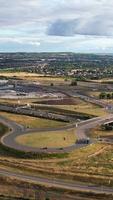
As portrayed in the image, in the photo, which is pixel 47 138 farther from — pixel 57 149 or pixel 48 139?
pixel 57 149

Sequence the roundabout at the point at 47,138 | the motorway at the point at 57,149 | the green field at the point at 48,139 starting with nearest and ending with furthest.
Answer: the motorway at the point at 57,149, the roundabout at the point at 47,138, the green field at the point at 48,139

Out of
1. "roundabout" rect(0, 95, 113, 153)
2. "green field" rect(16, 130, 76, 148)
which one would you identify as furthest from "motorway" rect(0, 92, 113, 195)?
"green field" rect(16, 130, 76, 148)

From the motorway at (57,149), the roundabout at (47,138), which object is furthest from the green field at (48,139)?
the motorway at (57,149)

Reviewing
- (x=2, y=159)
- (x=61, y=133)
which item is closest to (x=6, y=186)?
(x=2, y=159)

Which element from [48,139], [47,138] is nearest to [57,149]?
[48,139]

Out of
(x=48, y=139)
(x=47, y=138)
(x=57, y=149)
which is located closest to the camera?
(x=57, y=149)

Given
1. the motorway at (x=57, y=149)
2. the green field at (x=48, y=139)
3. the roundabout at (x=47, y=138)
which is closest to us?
the motorway at (x=57, y=149)

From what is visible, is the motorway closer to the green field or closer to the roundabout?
the roundabout

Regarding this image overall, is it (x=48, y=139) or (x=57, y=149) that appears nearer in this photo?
(x=57, y=149)

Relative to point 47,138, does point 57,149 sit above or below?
below

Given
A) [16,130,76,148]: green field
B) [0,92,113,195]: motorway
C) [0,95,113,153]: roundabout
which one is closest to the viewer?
[0,92,113,195]: motorway

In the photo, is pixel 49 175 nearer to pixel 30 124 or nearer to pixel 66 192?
pixel 66 192

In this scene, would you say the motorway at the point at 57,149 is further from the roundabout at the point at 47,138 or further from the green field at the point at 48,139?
the green field at the point at 48,139
